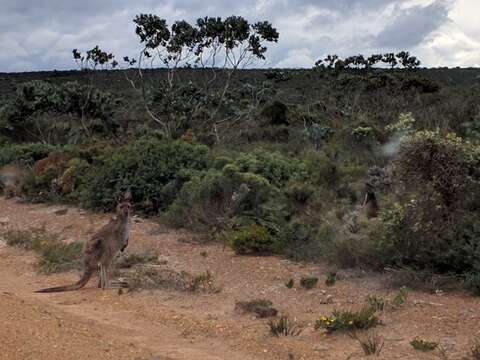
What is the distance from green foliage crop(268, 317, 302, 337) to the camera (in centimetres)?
663

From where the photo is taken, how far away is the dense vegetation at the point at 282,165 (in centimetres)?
858

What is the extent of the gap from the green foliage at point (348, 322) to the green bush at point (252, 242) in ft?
11.6

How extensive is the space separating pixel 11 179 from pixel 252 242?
1098 centimetres

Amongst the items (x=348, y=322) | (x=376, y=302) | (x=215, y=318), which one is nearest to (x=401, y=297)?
(x=376, y=302)

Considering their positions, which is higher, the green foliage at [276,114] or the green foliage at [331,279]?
the green foliage at [276,114]

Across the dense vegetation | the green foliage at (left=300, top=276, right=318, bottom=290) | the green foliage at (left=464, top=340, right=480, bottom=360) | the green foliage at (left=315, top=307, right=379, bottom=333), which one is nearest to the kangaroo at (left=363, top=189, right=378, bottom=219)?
the dense vegetation

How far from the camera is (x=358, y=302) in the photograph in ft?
24.8

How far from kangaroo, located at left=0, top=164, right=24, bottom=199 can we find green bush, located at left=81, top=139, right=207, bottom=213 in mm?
3123

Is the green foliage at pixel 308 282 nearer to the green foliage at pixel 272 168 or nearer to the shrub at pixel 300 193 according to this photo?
the shrub at pixel 300 193

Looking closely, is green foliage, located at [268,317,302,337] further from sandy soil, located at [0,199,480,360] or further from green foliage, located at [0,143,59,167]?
green foliage, located at [0,143,59,167]

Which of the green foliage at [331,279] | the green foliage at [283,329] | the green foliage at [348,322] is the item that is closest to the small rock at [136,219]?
the green foliage at [331,279]

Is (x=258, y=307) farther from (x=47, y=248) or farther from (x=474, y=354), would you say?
(x=47, y=248)

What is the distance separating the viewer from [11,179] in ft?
61.3

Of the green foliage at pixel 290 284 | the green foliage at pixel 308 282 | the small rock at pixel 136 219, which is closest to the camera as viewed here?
the green foliage at pixel 308 282
